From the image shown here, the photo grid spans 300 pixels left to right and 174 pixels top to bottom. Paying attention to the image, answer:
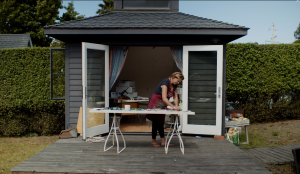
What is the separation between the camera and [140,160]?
3.79 m

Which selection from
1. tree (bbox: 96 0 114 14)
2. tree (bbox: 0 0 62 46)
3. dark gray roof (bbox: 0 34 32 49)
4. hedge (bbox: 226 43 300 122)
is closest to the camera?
hedge (bbox: 226 43 300 122)

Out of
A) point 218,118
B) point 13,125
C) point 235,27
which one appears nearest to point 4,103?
point 13,125

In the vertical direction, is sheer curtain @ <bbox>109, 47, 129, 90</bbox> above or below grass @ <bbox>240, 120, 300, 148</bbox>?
above

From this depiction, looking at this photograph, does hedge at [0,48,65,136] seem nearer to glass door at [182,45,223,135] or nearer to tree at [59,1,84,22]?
glass door at [182,45,223,135]

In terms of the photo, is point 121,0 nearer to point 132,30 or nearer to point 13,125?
point 132,30

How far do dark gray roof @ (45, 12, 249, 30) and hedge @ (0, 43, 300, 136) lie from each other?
2167mm

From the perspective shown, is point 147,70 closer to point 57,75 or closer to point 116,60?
point 57,75

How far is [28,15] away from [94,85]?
12.8m

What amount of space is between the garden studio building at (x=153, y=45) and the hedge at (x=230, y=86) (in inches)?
71.9

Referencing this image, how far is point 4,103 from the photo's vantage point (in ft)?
22.9

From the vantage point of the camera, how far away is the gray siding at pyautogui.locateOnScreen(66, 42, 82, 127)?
5.66m

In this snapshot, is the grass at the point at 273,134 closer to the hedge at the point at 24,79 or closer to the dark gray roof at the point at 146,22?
the dark gray roof at the point at 146,22

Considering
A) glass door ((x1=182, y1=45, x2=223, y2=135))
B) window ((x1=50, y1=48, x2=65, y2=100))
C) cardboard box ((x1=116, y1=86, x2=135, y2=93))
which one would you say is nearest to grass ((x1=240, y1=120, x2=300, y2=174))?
glass door ((x1=182, y1=45, x2=223, y2=135))

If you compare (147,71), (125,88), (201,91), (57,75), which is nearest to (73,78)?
(57,75)
